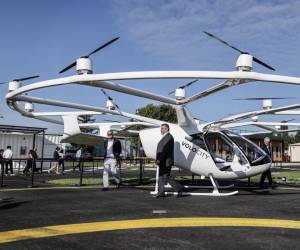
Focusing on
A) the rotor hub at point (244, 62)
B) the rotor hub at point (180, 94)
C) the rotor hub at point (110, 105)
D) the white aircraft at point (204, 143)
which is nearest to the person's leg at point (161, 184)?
the white aircraft at point (204, 143)

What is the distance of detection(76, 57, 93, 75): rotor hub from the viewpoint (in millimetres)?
10312

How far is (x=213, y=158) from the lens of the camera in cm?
1344

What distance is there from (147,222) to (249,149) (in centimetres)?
720

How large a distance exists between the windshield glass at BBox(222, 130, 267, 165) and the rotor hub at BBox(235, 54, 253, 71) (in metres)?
Result: 4.54

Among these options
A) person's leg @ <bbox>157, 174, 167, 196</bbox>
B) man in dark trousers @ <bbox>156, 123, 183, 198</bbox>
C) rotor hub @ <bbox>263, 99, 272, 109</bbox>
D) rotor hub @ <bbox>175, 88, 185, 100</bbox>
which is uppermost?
rotor hub @ <bbox>263, 99, 272, 109</bbox>

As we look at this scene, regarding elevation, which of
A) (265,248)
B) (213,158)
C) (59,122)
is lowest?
(265,248)

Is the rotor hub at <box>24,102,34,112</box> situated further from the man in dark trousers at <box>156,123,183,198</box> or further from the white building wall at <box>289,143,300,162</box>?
the white building wall at <box>289,143,300,162</box>

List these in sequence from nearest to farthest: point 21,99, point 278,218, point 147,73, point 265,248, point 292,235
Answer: point 265,248, point 292,235, point 278,218, point 147,73, point 21,99

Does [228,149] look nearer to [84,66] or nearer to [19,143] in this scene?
[84,66]

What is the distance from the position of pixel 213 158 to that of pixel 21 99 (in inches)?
263

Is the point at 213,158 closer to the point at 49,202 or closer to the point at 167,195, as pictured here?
the point at 167,195

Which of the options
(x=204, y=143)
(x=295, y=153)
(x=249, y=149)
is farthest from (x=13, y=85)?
(x=295, y=153)

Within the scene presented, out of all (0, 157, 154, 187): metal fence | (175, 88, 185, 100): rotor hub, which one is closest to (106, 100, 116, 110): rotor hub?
(0, 157, 154, 187): metal fence

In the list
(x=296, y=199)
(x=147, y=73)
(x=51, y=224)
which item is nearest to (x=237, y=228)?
(x=51, y=224)
